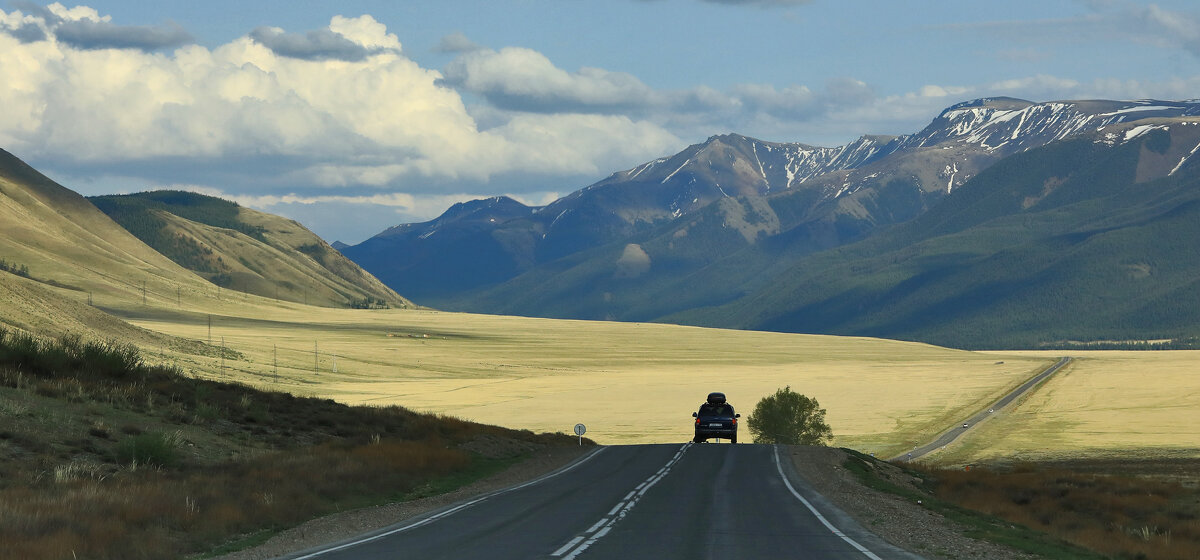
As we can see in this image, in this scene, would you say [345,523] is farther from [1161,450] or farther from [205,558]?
[1161,450]

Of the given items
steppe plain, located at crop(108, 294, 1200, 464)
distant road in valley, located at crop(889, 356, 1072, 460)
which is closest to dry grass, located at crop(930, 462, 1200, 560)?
steppe plain, located at crop(108, 294, 1200, 464)

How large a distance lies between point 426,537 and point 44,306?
66367 millimetres

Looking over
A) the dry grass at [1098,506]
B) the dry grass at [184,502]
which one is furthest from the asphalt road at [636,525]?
the dry grass at [1098,506]

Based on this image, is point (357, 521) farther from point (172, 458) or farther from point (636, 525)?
point (172, 458)

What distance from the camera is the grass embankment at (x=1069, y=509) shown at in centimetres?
2730

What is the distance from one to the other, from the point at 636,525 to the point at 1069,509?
80.9 feet

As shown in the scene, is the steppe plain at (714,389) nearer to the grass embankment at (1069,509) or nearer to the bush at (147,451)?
the grass embankment at (1069,509)

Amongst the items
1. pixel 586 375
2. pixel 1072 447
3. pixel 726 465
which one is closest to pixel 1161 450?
pixel 1072 447

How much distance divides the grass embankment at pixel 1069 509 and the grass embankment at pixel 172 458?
15.3 m

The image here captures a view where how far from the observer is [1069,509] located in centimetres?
4200

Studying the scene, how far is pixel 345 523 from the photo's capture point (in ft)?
82.2

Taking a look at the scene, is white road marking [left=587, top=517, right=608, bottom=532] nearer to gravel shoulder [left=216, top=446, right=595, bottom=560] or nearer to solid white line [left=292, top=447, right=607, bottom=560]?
solid white line [left=292, top=447, right=607, bottom=560]

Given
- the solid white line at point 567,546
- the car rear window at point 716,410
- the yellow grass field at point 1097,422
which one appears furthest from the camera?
the yellow grass field at point 1097,422

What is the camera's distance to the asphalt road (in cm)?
2025
